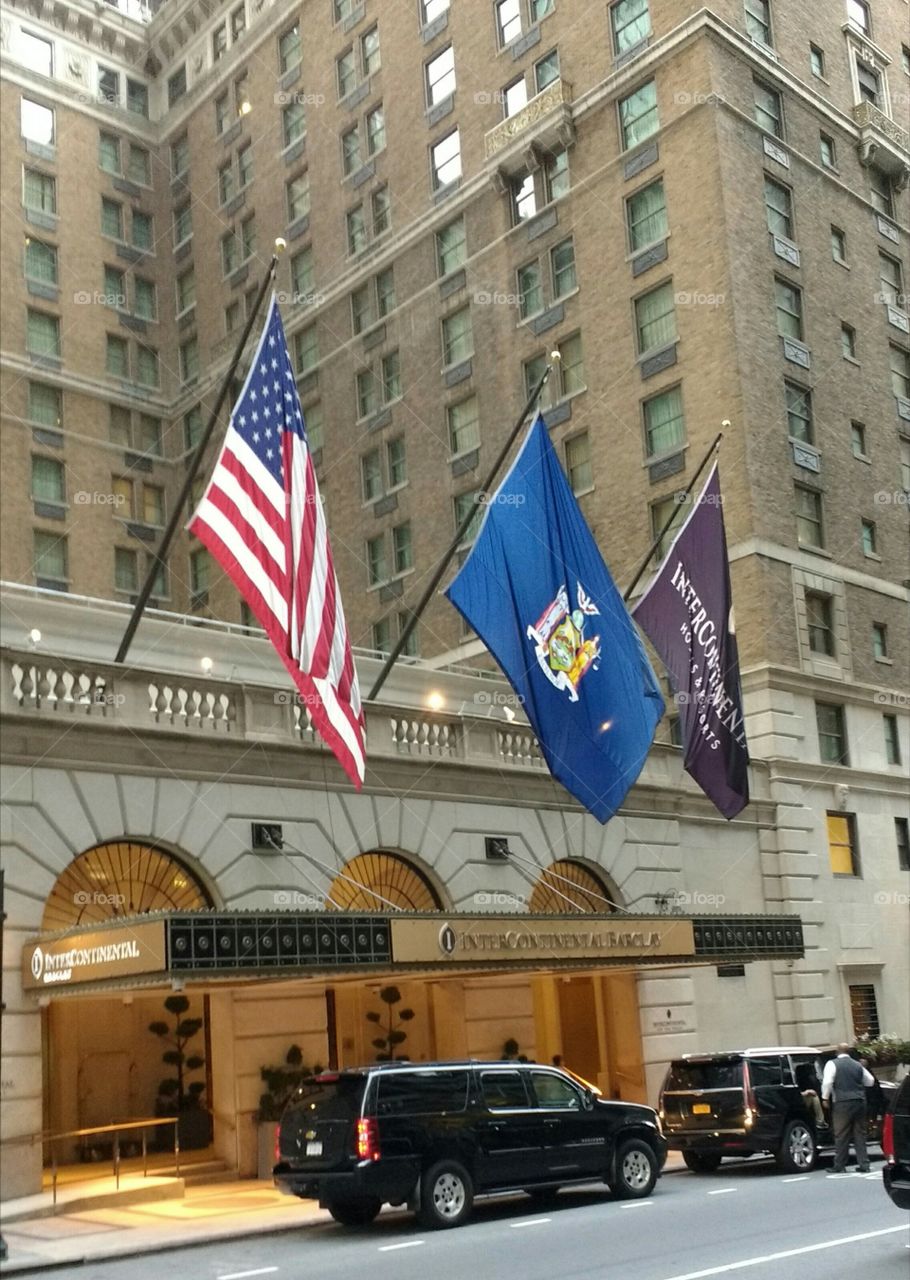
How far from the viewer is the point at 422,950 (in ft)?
73.4

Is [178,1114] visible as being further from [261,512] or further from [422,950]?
[261,512]

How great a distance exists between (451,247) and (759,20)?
437 inches

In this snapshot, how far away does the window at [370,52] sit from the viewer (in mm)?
51031

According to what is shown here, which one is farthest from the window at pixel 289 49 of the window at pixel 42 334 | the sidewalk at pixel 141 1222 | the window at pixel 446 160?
the sidewalk at pixel 141 1222

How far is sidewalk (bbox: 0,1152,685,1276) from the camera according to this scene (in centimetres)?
1669

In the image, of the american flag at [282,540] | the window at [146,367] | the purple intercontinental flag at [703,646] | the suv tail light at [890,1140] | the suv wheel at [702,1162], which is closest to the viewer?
the suv tail light at [890,1140]

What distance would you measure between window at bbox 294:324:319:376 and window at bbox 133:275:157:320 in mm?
7216

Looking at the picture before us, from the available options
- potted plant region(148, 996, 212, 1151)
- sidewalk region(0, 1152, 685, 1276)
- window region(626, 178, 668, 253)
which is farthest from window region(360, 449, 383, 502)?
sidewalk region(0, 1152, 685, 1276)

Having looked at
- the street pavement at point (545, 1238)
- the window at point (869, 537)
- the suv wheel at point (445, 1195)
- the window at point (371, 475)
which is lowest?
the street pavement at point (545, 1238)

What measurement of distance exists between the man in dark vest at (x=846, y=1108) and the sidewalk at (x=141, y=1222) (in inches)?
295

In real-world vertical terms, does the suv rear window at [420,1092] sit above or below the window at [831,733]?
below

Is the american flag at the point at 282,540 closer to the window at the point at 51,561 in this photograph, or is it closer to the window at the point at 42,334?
the window at the point at 51,561

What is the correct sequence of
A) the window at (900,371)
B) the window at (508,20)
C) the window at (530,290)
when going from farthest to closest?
the window at (508,20) < the window at (900,371) < the window at (530,290)

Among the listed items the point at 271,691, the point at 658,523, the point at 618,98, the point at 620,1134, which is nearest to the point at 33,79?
the point at 618,98
